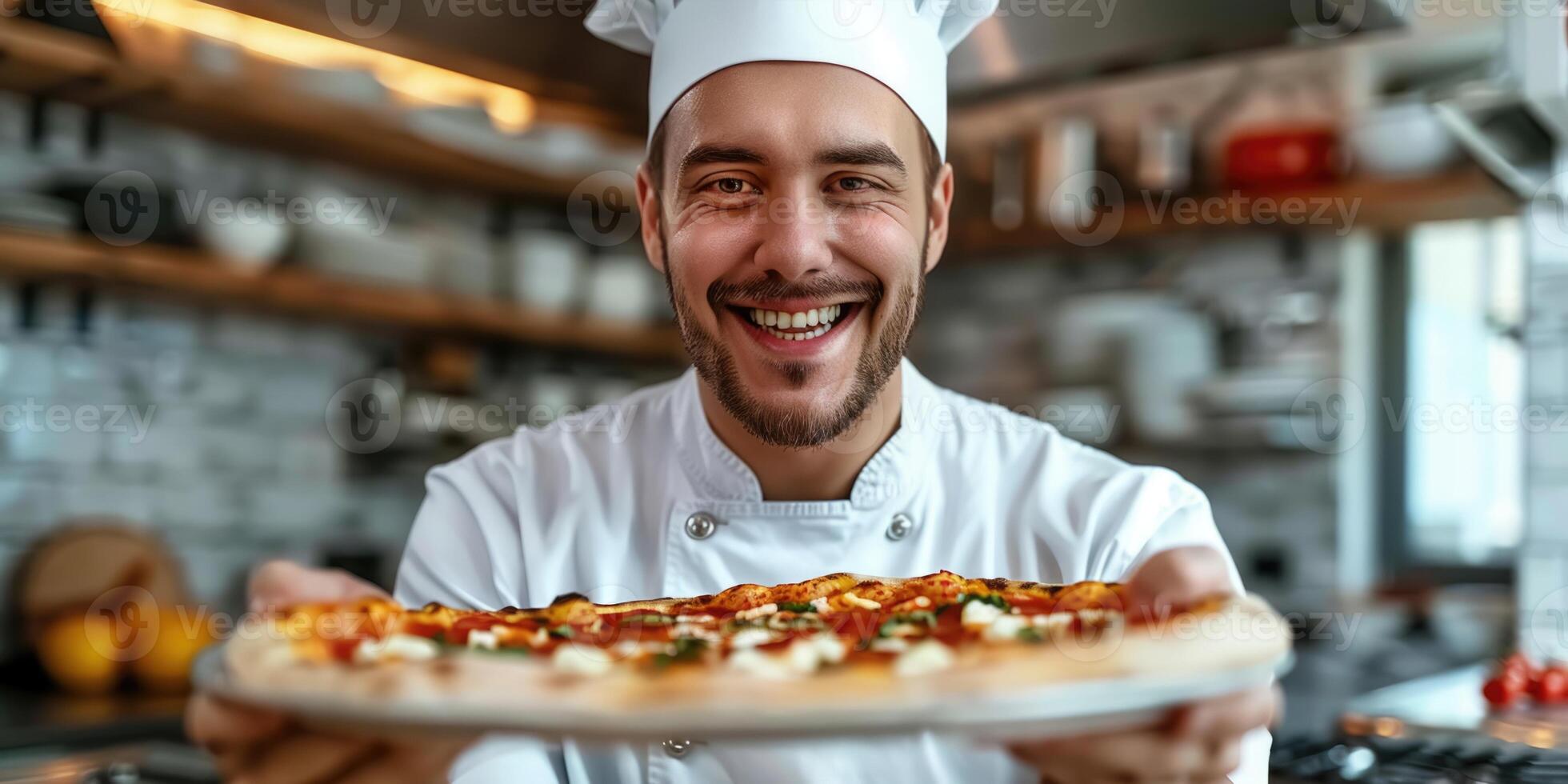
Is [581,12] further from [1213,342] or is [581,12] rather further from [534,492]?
[1213,342]

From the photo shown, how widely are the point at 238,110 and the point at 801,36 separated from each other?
1.81 m

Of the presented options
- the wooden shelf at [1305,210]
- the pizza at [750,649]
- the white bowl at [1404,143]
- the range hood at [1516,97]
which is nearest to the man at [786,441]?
the pizza at [750,649]

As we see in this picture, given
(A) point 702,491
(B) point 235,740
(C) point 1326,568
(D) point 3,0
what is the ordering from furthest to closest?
(C) point 1326,568, (D) point 3,0, (A) point 702,491, (B) point 235,740

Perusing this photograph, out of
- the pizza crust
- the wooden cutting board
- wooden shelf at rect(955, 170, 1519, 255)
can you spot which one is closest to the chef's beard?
the pizza crust

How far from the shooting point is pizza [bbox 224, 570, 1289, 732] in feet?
2.35

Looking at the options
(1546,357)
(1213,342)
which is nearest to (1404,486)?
(1213,342)

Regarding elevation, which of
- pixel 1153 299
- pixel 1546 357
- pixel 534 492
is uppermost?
pixel 1153 299

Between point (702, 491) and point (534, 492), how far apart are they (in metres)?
0.21

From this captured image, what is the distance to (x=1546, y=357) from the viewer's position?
277 centimetres

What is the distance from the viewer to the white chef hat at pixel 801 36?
1435mm
